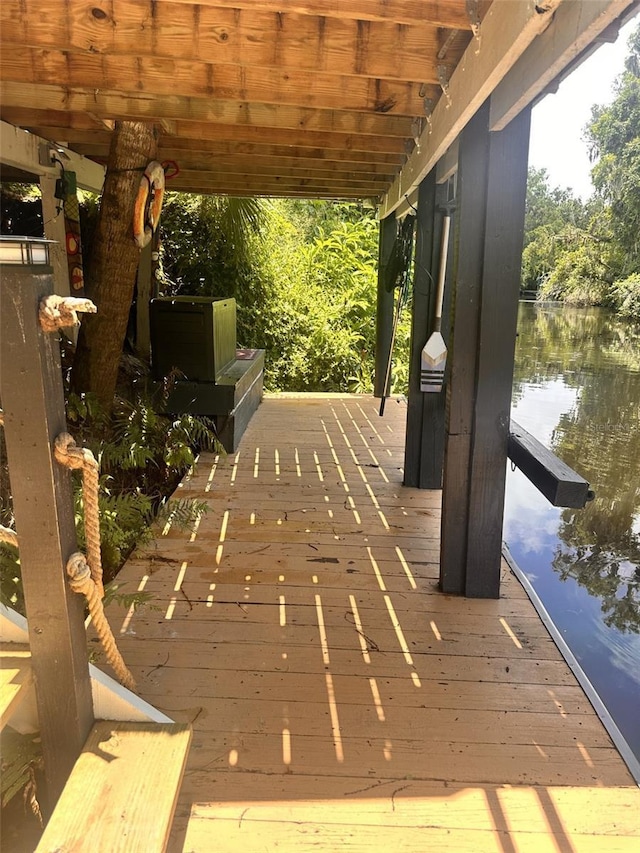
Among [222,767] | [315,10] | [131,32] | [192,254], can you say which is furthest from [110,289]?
[192,254]

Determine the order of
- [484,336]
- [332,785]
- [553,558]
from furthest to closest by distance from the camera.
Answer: [553,558] < [484,336] < [332,785]

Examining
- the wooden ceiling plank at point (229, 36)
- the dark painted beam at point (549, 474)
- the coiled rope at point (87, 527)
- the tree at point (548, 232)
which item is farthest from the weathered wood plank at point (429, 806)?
the tree at point (548, 232)

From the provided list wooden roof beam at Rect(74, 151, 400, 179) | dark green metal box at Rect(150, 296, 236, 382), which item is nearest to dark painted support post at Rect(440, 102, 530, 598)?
wooden roof beam at Rect(74, 151, 400, 179)

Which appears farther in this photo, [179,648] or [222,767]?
[179,648]

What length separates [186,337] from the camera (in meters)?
4.71

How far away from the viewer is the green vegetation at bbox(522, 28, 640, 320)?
66.2 ft

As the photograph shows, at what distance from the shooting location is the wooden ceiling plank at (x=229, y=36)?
2.20 m

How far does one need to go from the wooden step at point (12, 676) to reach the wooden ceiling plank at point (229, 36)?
6.83 ft

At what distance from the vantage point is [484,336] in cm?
252

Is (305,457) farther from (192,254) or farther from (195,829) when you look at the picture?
(192,254)

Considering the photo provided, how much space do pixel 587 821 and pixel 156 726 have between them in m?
1.15

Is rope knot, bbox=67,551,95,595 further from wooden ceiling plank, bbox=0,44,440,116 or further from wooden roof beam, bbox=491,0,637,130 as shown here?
wooden ceiling plank, bbox=0,44,440,116

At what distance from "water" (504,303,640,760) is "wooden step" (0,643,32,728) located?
239 cm

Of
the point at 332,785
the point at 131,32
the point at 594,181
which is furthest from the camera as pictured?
the point at 594,181
